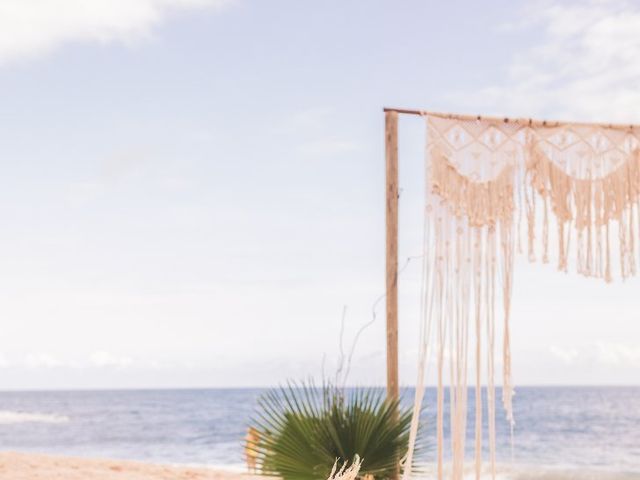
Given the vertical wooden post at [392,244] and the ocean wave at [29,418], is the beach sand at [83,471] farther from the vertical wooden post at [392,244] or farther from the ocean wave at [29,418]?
the ocean wave at [29,418]

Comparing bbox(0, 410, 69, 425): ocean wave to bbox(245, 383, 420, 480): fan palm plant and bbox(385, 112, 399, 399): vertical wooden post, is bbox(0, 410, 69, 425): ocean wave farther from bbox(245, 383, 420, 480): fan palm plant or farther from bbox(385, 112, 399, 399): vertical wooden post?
bbox(385, 112, 399, 399): vertical wooden post

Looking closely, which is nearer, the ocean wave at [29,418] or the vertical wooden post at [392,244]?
the vertical wooden post at [392,244]

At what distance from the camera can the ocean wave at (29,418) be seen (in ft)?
102

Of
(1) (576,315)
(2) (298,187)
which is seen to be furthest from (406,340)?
(1) (576,315)

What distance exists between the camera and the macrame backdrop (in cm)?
420

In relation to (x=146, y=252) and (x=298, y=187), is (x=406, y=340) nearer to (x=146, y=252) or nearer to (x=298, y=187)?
(x=298, y=187)

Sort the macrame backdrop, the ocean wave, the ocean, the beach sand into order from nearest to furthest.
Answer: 1. the macrame backdrop
2. the beach sand
3. the ocean
4. the ocean wave

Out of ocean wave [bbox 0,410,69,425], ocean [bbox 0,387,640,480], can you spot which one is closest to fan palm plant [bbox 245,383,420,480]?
ocean [bbox 0,387,640,480]

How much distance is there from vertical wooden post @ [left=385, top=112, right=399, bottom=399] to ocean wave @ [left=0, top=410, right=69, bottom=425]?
2859cm

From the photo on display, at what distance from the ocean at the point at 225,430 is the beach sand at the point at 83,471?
777cm

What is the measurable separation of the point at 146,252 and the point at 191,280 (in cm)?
216

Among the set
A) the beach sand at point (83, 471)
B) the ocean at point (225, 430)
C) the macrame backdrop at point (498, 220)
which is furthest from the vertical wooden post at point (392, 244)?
the ocean at point (225, 430)

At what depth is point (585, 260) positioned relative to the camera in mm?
4453

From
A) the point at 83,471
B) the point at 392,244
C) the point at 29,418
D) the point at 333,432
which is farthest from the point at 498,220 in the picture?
the point at 29,418
